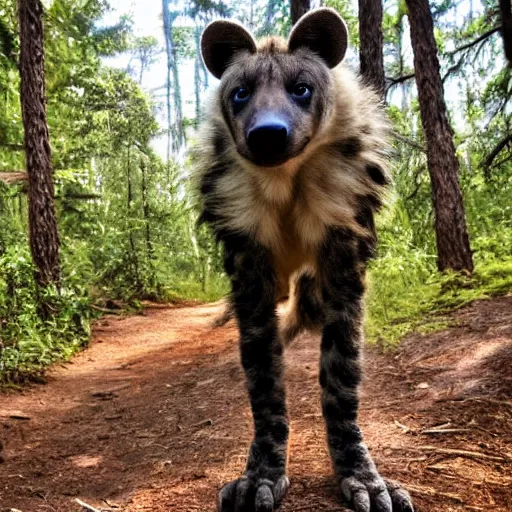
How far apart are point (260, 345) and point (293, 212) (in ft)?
2.15

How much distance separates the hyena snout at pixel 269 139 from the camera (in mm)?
2242

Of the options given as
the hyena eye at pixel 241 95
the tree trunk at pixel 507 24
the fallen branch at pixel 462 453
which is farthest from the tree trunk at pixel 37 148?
the fallen branch at pixel 462 453

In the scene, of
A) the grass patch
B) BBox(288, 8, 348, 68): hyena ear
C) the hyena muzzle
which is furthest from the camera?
the grass patch

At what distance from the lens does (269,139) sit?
7.45ft

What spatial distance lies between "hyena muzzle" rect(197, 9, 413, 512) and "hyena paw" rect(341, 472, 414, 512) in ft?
0.07

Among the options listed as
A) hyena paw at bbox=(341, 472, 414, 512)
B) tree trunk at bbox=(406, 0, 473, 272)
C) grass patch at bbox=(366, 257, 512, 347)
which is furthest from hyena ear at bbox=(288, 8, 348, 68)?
tree trunk at bbox=(406, 0, 473, 272)

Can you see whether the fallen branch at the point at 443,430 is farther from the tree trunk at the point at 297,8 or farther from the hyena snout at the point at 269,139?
the tree trunk at the point at 297,8

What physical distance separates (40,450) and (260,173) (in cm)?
242

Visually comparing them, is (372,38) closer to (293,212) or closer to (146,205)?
(293,212)

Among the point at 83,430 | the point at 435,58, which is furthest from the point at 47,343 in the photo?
the point at 435,58

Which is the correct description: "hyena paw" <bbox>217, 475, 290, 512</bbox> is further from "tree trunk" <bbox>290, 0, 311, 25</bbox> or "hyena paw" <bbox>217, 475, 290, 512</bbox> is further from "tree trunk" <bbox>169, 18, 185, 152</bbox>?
"tree trunk" <bbox>169, 18, 185, 152</bbox>

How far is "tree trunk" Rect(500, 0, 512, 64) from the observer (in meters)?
5.13

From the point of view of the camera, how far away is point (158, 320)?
31.7 feet

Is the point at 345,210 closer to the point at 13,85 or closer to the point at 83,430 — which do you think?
the point at 83,430
